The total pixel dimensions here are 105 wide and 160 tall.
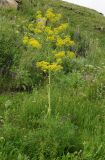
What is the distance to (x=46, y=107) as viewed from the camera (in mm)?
7656

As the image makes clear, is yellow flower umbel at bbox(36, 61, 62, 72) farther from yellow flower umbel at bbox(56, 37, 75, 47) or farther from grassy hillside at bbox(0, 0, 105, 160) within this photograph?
grassy hillside at bbox(0, 0, 105, 160)

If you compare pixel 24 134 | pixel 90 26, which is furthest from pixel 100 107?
pixel 90 26

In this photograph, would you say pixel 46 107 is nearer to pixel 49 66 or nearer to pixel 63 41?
pixel 49 66

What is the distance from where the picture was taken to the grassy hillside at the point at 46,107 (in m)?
6.34

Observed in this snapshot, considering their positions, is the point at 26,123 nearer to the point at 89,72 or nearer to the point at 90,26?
the point at 89,72

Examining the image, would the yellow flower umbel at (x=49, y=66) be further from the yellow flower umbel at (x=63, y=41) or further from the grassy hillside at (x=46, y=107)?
the grassy hillside at (x=46, y=107)

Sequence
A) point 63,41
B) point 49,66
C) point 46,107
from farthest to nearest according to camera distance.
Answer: point 63,41 → point 49,66 → point 46,107

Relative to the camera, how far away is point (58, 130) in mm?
6578

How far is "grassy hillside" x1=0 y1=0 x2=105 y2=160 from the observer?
6.34 m

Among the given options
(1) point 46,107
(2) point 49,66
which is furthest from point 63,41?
(1) point 46,107

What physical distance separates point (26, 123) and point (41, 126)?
0.30 meters

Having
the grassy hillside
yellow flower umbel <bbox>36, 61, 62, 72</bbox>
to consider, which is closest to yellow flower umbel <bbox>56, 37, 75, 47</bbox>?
yellow flower umbel <bbox>36, 61, 62, 72</bbox>

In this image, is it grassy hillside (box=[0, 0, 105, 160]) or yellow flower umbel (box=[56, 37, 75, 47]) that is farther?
yellow flower umbel (box=[56, 37, 75, 47])

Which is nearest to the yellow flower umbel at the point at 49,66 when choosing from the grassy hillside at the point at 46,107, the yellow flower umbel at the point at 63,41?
the yellow flower umbel at the point at 63,41
